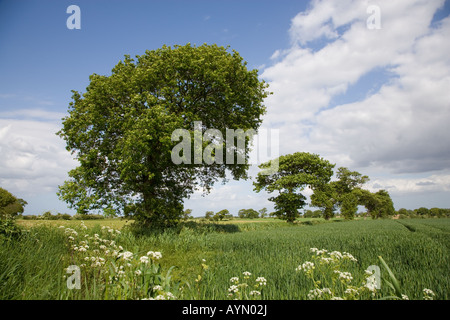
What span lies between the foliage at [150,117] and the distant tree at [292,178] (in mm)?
22918

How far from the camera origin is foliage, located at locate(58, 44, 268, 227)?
1530 cm

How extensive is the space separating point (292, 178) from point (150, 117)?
97.3 feet

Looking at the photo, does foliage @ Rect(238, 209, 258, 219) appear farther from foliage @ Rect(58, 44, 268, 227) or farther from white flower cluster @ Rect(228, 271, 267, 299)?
white flower cluster @ Rect(228, 271, 267, 299)

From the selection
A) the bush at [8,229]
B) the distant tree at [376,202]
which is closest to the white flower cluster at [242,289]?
the bush at [8,229]

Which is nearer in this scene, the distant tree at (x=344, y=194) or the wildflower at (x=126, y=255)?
the wildflower at (x=126, y=255)

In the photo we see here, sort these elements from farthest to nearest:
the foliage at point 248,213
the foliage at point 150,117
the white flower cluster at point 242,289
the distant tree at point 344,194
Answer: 1. the foliage at point 248,213
2. the distant tree at point 344,194
3. the foliage at point 150,117
4. the white flower cluster at point 242,289

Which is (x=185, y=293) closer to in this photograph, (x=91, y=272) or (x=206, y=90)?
(x=91, y=272)

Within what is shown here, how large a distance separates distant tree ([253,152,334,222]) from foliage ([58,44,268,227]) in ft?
75.2

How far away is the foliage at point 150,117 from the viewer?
50.2 feet

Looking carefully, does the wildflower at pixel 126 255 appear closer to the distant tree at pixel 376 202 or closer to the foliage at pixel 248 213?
the distant tree at pixel 376 202

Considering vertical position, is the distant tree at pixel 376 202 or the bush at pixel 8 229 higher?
the bush at pixel 8 229
